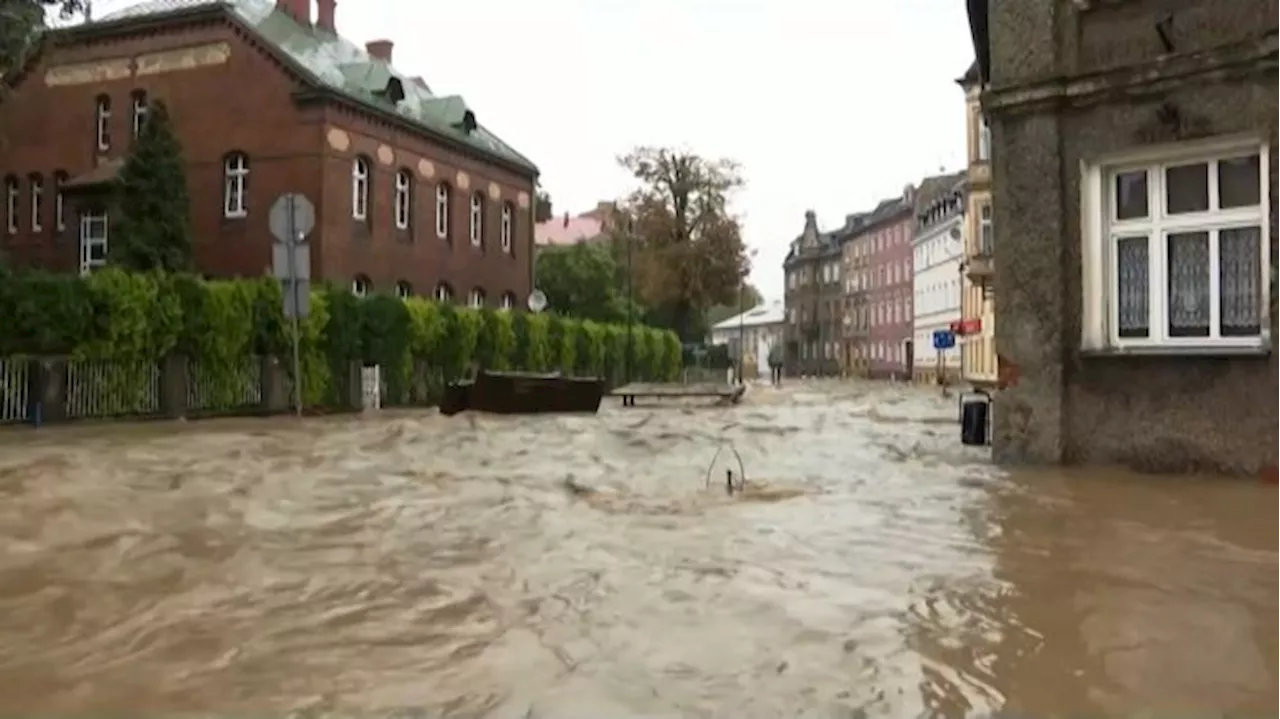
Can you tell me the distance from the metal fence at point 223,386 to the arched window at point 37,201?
20.6 meters

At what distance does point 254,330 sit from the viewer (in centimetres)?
2655

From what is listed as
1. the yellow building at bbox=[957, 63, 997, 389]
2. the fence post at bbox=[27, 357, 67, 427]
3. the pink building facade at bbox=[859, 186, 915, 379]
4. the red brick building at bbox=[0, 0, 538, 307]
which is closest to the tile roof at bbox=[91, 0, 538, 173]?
the red brick building at bbox=[0, 0, 538, 307]

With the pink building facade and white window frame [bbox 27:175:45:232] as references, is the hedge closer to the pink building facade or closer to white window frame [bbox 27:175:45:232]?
white window frame [bbox 27:175:45:232]

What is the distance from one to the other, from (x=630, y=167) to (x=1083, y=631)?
66538 mm

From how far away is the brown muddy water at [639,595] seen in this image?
14.2ft

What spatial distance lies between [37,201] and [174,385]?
22251mm

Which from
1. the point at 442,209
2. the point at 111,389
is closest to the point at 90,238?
the point at 442,209

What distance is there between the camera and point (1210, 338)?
1075cm

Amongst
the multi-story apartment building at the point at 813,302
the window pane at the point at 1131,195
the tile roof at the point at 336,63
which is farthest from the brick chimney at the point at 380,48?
the multi-story apartment building at the point at 813,302

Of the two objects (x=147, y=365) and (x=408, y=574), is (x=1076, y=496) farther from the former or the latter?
(x=147, y=365)

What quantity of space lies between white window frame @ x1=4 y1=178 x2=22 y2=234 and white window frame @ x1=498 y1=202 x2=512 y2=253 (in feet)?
61.7

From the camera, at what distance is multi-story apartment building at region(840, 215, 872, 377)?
110 meters

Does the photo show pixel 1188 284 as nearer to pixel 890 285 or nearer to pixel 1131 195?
pixel 1131 195

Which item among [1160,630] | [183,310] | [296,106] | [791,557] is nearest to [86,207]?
[296,106]
